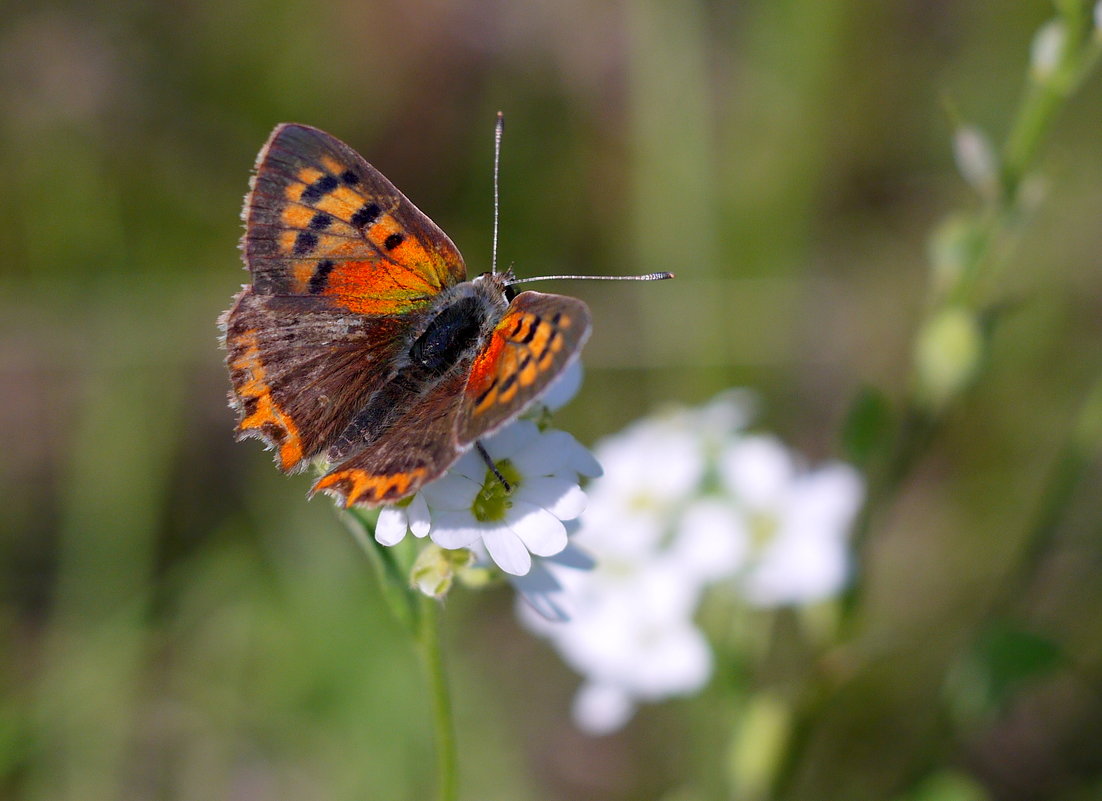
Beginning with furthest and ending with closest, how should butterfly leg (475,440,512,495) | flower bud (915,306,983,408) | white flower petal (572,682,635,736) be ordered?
white flower petal (572,682,635,736) → flower bud (915,306,983,408) → butterfly leg (475,440,512,495)

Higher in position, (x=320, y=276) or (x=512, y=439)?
(x=320, y=276)

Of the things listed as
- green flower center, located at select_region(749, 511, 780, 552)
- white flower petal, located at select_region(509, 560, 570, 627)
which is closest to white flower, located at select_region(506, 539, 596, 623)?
white flower petal, located at select_region(509, 560, 570, 627)

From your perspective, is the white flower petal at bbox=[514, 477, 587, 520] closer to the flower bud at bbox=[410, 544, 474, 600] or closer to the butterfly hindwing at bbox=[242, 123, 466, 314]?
the flower bud at bbox=[410, 544, 474, 600]

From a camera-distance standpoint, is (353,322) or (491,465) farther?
(353,322)

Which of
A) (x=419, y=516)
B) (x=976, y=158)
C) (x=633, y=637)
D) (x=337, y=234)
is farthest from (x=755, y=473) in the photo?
(x=419, y=516)

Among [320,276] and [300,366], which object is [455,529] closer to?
[300,366]

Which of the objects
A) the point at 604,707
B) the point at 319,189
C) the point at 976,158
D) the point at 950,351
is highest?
the point at 319,189

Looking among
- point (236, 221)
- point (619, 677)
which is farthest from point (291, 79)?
point (619, 677)
